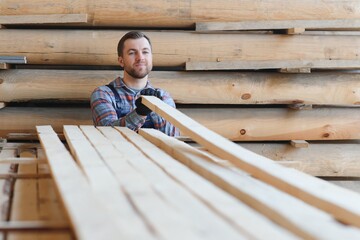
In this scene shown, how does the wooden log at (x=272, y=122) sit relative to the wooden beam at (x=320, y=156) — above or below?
above

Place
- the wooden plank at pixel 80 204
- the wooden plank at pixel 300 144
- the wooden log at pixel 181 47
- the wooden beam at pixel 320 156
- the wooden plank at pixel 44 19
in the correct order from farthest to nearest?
the wooden beam at pixel 320 156 < the wooden plank at pixel 300 144 < the wooden log at pixel 181 47 < the wooden plank at pixel 44 19 < the wooden plank at pixel 80 204

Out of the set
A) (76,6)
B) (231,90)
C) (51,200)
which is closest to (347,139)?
(231,90)

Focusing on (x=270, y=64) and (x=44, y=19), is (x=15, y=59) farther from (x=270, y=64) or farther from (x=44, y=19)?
(x=270, y=64)

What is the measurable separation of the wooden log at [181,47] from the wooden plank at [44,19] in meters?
0.15

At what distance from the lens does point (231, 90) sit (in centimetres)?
595

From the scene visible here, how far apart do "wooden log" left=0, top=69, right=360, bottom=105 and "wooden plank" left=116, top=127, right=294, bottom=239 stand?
116 inches

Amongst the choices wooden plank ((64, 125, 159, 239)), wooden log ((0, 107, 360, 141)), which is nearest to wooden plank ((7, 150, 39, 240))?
wooden plank ((64, 125, 159, 239))

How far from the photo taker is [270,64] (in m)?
5.91

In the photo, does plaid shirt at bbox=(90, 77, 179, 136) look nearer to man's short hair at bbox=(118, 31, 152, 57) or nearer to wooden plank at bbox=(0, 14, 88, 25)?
man's short hair at bbox=(118, 31, 152, 57)

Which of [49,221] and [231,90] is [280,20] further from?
[49,221]

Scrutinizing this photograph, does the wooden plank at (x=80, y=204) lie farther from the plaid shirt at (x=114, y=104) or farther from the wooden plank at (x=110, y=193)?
the plaid shirt at (x=114, y=104)

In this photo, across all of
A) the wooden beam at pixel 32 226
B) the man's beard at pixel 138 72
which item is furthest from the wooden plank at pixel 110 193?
the man's beard at pixel 138 72

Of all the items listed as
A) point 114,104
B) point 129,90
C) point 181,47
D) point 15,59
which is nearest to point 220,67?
point 181,47

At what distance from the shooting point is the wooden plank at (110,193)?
173cm
